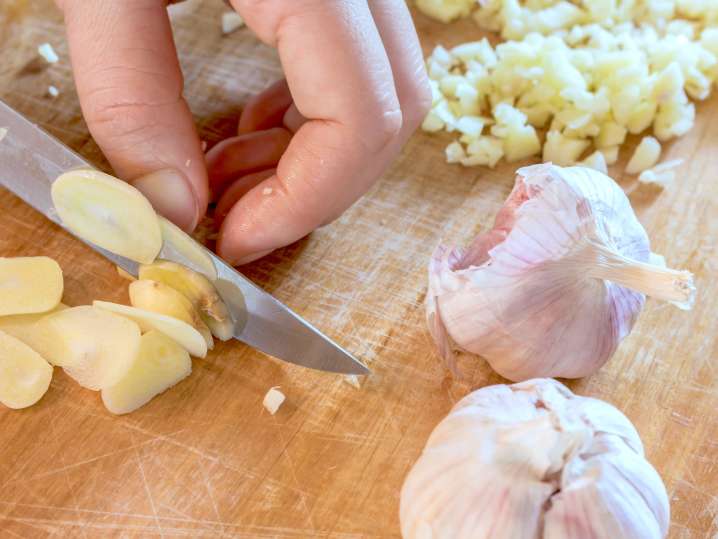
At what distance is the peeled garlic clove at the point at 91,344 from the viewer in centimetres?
124

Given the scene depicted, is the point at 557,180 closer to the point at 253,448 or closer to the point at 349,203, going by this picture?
the point at 349,203

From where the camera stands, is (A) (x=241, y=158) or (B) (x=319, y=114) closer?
(B) (x=319, y=114)

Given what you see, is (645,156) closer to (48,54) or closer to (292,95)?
(292,95)

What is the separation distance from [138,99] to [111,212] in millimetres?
165

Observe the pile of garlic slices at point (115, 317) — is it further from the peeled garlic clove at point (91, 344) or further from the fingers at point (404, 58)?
the fingers at point (404, 58)

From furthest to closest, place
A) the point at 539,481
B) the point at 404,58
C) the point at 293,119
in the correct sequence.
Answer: the point at 293,119 < the point at 404,58 < the point at 539,481

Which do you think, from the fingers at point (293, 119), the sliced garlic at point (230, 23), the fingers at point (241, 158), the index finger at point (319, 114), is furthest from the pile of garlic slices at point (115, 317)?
the sliced garlic at point (230, 23)

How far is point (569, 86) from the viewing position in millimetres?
1595

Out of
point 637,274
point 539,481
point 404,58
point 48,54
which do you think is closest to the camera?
point 539,481

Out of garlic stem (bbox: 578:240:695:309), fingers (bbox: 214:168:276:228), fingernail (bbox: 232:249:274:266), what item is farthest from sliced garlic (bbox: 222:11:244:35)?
garlic stem (bbox: 578:240:695:309)

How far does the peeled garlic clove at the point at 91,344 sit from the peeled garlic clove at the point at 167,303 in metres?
0.04

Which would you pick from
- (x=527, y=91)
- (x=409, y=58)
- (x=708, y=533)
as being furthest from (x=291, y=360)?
(x=527, y=91)

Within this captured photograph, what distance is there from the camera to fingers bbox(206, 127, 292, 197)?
1.48 meters

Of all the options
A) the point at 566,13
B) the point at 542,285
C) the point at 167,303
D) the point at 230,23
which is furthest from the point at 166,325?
the point at 566,13
